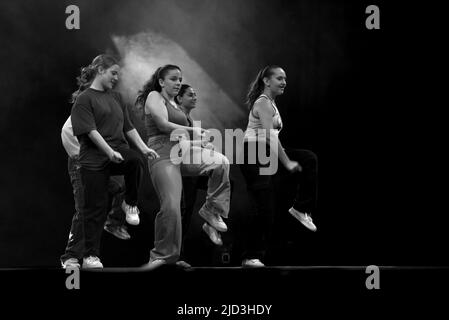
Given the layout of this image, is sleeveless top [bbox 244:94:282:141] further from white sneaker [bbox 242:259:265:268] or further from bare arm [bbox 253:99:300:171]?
white sneaker [bbox 242:259:265:268]

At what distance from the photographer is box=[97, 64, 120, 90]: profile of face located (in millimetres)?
4148

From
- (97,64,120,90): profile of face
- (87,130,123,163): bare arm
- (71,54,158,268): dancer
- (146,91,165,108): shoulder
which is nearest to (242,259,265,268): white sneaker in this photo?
(71,54,158,268): dancer

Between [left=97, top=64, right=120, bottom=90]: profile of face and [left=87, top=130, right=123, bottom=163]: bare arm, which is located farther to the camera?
[left=97, top=64, right=120, bottom=90]: profile of face

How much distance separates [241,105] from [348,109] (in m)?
0.99

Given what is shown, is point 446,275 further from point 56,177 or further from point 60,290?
point 56,177

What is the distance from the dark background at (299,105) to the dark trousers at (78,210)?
1.10 metres

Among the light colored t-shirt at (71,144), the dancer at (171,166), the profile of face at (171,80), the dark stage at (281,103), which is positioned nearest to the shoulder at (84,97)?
the dancer at (171,166)

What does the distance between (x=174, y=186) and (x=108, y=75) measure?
877 millimetres

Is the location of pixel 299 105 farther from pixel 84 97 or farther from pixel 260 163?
pixel 84 97

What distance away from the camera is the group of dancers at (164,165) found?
4.08 m

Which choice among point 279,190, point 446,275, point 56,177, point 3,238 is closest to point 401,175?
point 279,190

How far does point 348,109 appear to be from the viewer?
18.2ft

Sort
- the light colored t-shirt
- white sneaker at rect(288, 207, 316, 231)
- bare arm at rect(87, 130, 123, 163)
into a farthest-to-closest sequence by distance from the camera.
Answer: the light colored t-shirt < white sneaker at rect(288, 207, 316, 231) < bare arm at rect(87, 130, 123, 163)

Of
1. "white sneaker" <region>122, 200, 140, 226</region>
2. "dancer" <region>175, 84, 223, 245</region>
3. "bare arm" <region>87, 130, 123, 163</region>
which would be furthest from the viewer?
"dancer" <region>175, 84, 223, 245</region>
